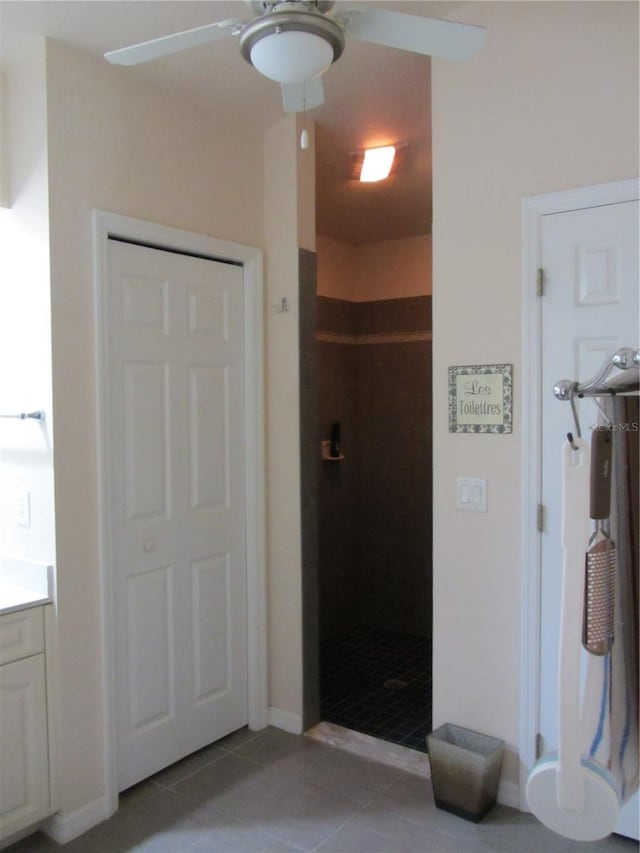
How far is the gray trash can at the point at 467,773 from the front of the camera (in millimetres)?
2369

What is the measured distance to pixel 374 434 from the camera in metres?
4.70

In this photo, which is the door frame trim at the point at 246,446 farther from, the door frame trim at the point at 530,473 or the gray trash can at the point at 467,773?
the door frame trim at the point at 530,473

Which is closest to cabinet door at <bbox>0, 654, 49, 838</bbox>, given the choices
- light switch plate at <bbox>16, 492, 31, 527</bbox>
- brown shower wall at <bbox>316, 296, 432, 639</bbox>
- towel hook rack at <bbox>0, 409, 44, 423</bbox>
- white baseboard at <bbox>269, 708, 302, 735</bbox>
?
light switch plate at <bbox>16, 492, 31, 527</bbox>

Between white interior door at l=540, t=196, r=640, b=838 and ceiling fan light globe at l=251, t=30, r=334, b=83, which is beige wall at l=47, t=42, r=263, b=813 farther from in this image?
white interior door at l=540, t=196, r=640, b=838

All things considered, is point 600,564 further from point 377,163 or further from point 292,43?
point 377,163

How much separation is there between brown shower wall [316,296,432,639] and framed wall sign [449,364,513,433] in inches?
73.5

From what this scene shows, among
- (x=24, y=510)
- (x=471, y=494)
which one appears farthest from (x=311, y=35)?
(x=24, y=510)

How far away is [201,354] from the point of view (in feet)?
9.47

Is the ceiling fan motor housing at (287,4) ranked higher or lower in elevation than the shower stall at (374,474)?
higher

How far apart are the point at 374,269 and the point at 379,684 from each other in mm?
2831

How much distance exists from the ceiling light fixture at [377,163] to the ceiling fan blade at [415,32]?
5.83ft

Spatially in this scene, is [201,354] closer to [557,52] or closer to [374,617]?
[557,52]

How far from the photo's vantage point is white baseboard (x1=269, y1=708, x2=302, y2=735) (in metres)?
3.10

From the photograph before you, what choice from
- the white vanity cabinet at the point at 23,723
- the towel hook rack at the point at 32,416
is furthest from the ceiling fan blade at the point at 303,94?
the white vanity cabinet at the point at 23,723
